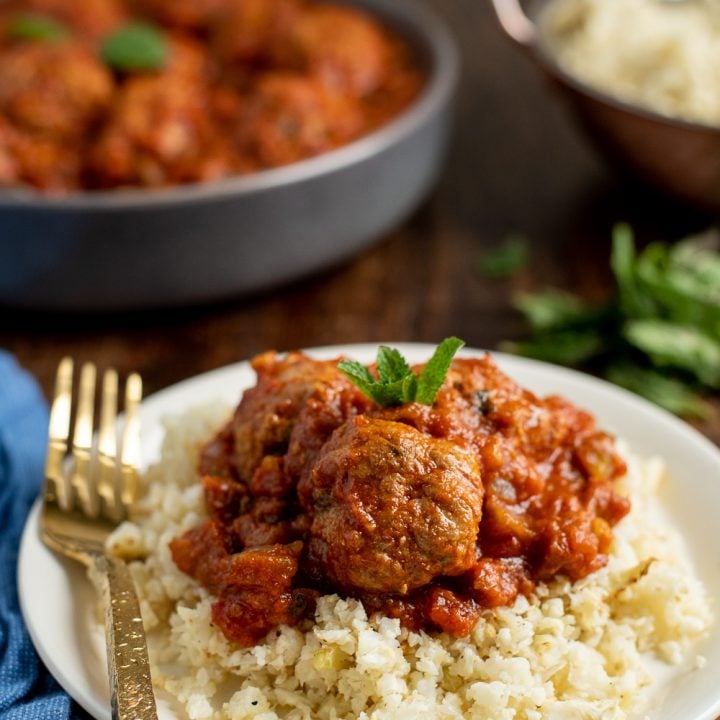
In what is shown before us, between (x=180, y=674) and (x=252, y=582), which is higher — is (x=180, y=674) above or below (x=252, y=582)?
below

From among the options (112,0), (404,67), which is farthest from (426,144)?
(112,0)

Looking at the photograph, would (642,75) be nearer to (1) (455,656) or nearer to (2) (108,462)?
(2) (108,462)

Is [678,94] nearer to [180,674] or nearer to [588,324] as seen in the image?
[588,324]

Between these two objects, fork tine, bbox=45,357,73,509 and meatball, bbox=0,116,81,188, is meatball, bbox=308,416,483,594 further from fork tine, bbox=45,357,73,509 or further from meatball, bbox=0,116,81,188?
meatball, bbox=0,116,81,188

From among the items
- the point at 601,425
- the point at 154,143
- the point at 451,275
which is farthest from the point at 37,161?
the point at 601,425

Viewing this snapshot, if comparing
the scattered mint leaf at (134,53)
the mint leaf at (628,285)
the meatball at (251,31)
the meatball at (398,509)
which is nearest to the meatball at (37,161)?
the scattered mint leaf at (134,53)

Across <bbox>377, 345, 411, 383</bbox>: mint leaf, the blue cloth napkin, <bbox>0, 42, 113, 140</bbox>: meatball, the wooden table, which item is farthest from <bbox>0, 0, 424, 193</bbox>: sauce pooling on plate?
<bbox>377, 345, 411, 383</bbox>: mint leaf

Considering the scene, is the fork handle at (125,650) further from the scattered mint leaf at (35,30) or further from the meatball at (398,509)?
the scattered mint leaf at (35,30)

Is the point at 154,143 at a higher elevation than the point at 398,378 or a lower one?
lower
